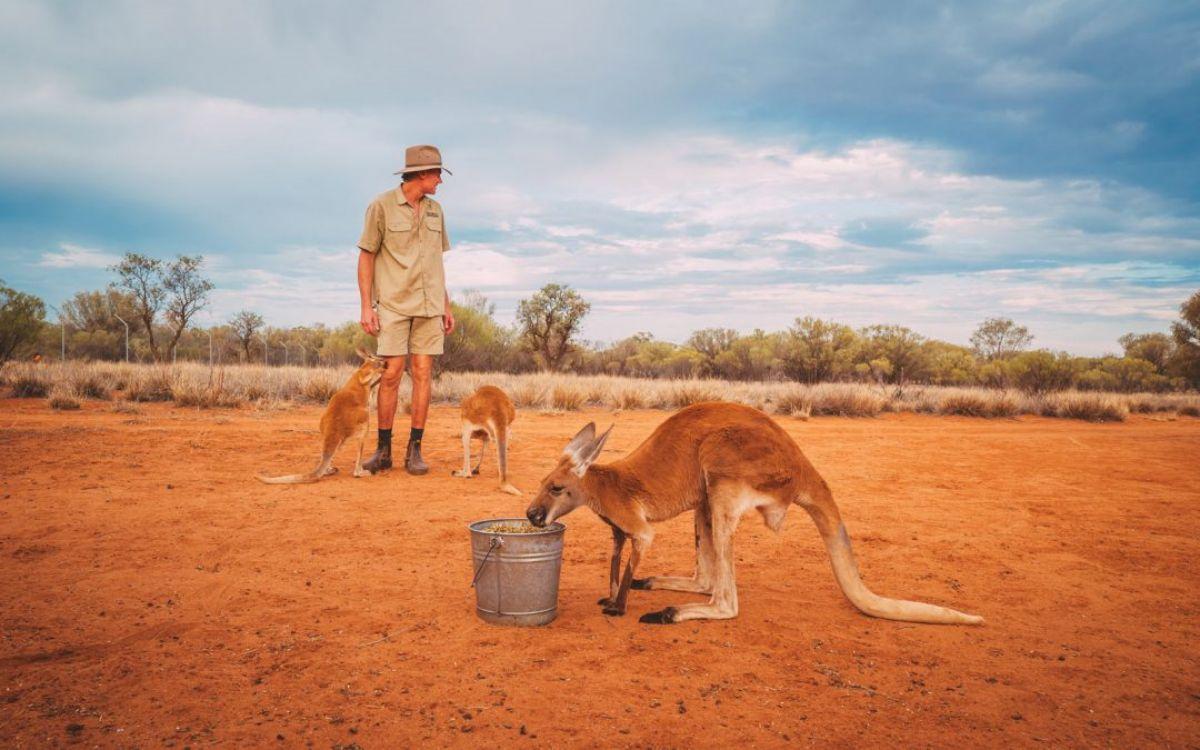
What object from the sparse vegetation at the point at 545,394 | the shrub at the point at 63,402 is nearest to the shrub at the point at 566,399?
the sparse vegetation at the point at 545,394

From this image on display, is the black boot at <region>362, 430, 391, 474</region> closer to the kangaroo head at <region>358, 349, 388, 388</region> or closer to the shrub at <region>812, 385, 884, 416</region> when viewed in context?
the kangaroo head at <region>358, 349, 388, 388</region>

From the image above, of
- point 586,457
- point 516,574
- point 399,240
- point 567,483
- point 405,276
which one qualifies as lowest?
point 516,574

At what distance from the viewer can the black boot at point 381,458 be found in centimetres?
760

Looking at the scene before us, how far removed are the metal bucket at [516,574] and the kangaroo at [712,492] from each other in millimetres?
172

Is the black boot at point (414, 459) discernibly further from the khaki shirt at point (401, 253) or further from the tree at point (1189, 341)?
the tree at point (1189, 341)

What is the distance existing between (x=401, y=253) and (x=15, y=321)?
18146mm

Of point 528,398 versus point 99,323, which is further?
point 99,323

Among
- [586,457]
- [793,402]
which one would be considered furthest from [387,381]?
[793,402]

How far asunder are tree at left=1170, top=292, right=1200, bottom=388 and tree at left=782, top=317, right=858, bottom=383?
49.8 ft

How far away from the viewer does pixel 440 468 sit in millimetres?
8141

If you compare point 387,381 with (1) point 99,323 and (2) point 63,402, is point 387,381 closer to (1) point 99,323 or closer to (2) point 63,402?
(2) point 63,402

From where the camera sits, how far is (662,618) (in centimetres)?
370

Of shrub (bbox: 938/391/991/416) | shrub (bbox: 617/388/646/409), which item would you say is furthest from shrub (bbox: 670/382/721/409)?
shrub (bbox: 938/391/991/416)

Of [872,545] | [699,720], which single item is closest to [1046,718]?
[699,720]
